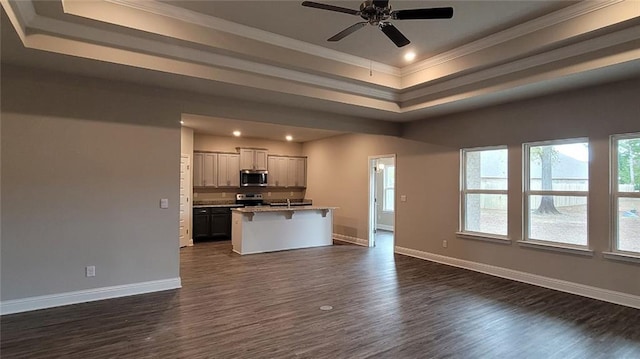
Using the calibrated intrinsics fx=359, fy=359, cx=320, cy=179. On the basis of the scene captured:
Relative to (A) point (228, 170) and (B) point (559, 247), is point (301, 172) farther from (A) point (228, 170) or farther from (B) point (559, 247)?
(B) point (559, 247)

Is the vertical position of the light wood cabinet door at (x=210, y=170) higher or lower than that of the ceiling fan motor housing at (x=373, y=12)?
lower

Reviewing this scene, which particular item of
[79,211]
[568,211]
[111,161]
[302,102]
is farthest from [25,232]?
[568,211]

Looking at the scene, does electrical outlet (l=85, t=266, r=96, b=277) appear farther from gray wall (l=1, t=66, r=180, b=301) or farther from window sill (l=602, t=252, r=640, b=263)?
window sill (l=602, t=252, r=640, b=263)

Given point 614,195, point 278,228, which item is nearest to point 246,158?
point 278,228

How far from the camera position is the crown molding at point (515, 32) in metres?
3.52

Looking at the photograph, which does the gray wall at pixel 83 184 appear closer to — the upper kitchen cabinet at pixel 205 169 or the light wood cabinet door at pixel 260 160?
the upper kitchen cabinet at pixel 205 169

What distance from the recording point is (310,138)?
9.65 m

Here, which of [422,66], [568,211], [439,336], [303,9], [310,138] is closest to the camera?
[439,336]

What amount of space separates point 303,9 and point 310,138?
19.7 ft

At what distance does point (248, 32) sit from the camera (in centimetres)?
418

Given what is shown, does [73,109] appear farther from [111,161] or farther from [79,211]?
[79,211]

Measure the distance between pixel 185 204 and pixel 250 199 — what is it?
1.89 m

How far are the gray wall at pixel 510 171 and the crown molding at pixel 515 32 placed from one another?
51.2 inches

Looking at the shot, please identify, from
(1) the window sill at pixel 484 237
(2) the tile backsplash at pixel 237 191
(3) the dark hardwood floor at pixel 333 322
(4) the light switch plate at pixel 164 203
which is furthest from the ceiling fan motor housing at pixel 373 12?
(2) the tile backsplash at pixel 237 191
